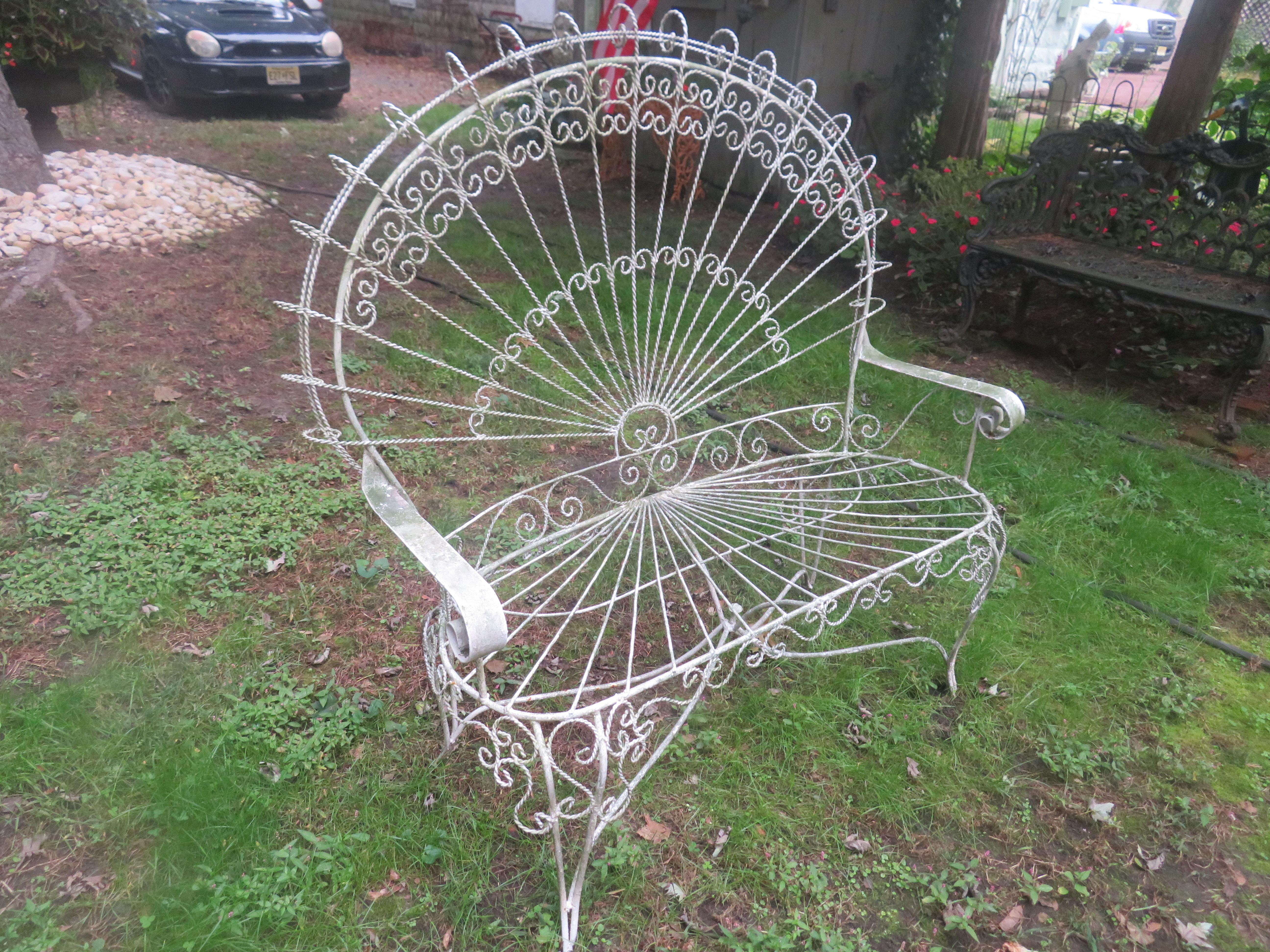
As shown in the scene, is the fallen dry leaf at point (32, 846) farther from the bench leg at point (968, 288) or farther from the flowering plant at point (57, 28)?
the flowering plant at point (57, 28)

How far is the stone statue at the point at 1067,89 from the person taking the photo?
6.40 meters

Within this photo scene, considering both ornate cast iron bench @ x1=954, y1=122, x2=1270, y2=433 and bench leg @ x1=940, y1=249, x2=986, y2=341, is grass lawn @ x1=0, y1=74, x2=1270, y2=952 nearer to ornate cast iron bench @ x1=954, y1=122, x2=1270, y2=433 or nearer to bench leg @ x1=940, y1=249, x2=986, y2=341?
ornate cast iron bench @ x1=954, y1=122, x2=1270, y2=433

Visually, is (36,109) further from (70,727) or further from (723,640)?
(723,640)

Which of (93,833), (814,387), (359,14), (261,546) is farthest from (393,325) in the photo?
(359,14)

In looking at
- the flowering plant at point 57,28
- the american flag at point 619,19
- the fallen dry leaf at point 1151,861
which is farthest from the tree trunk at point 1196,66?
the flowering plant at point 57,28

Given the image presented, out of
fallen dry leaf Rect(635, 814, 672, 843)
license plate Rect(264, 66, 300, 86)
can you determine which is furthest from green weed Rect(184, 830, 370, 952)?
license plate Rect(264, 66, 300, 86)

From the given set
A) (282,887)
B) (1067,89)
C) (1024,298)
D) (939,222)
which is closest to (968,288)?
(1024,298)

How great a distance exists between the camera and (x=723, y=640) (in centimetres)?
193

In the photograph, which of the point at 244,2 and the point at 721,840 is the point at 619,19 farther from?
the point at 721,840

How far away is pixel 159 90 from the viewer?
6.65m

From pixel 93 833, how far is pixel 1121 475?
3718 mm

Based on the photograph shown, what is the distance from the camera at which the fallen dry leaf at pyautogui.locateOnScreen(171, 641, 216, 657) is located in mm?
2357

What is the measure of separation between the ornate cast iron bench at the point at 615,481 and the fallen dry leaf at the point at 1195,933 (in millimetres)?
768

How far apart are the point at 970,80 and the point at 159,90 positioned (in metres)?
6.18
